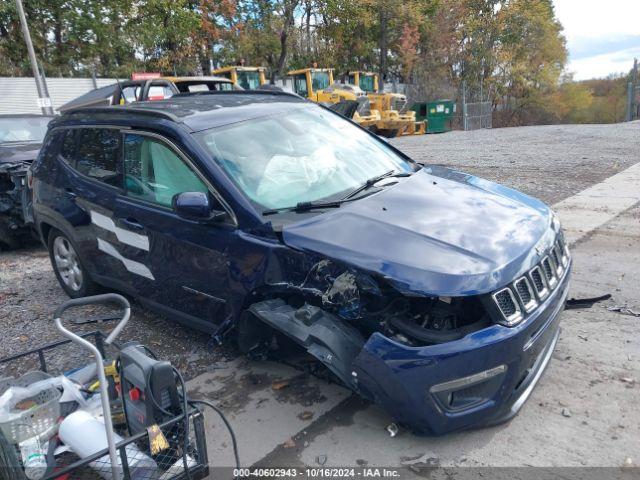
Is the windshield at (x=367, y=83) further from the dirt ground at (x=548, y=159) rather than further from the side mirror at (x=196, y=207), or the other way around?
the side mirror at (x=196, y=207)

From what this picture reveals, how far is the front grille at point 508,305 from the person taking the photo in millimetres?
2479

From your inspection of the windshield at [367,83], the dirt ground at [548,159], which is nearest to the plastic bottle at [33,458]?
the dirt ground at [548,159]

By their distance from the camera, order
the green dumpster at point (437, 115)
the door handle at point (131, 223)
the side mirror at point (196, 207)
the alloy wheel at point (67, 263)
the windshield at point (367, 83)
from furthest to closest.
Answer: the green dumpster at point (437, 115) → the windshield at point (367, 83) → the alloy wheel at point (67, 263) → the door handle at point (131, 223) → the side mirror at point (196, 207)

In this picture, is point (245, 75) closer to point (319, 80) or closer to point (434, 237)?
point (319, 80)

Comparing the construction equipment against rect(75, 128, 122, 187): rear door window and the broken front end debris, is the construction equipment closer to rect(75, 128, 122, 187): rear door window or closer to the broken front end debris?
rect(75, 128, 122, 187): rear door window

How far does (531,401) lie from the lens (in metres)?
2.94

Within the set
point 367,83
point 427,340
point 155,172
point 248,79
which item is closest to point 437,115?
point 367,83

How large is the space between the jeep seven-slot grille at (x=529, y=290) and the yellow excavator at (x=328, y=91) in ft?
58.1

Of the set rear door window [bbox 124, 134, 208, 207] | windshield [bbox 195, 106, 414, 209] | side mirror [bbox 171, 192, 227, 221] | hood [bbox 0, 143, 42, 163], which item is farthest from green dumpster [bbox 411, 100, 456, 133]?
side mirror [bbox 171, 192, 227, 221]

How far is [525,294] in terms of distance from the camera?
2.63 meters

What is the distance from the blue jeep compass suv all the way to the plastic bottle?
1189 mm

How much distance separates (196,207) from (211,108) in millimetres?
1103

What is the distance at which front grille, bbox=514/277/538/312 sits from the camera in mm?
2580

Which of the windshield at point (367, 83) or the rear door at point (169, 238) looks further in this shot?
the windshield at point (367, 83)
